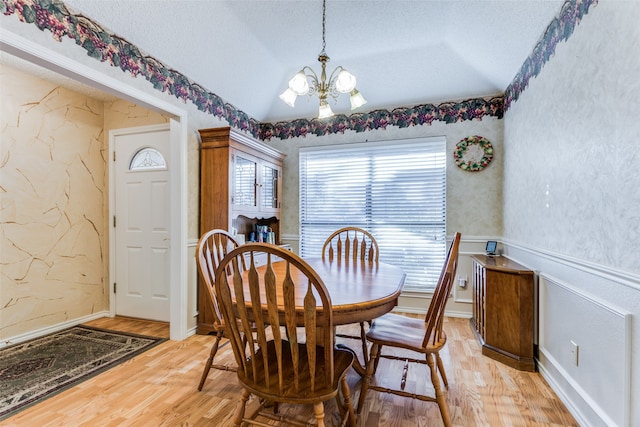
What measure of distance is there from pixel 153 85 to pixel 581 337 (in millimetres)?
3357

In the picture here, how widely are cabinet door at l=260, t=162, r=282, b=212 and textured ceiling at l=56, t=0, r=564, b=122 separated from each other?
832 mm

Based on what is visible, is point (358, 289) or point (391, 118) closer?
point (358, 289)

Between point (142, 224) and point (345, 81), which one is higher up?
point (345, 81)

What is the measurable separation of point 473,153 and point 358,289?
2500 mm

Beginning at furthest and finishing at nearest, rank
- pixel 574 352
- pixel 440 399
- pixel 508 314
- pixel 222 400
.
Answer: pixel 508 314
pixel 222 400
pixel 574 352
pixel 440 399

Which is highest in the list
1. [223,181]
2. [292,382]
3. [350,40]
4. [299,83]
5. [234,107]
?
[350,40]

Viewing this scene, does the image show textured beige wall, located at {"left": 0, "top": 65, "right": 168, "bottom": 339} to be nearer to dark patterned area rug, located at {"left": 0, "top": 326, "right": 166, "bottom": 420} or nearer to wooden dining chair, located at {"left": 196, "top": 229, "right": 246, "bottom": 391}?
dark patterned area rug, located at {"left": 0, "top": 326, "right": 166, "bottom": 420}

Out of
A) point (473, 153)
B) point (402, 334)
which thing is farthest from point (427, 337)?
point (473, 153)

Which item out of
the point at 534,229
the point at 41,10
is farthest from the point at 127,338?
the point at 534,229

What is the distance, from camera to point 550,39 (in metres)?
2.04

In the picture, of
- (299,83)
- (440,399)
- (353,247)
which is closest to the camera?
(440,399)

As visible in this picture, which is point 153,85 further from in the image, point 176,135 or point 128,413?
point 128,413

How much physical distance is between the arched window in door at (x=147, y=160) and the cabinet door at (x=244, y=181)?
0.86 metres

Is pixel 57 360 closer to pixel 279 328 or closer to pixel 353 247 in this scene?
pixel 279 328
